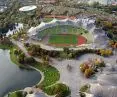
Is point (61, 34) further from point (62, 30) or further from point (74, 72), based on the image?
point (74, 72)

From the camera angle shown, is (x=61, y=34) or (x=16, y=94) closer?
(x=16, y=94)

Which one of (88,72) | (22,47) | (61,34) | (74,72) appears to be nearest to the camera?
(88,72)

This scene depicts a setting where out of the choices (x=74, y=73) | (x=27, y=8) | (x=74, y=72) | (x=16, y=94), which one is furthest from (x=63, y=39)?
(x=16, y=94)

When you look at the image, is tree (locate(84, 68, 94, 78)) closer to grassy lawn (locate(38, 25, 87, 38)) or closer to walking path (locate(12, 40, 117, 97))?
walking path (locate(12, 40, 117, 97))

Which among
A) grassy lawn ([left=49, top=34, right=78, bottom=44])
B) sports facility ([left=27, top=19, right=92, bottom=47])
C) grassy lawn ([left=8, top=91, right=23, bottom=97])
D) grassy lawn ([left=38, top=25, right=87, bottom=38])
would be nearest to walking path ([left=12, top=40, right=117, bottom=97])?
sports facility ([left=27, top=19, right=92, bottom=47])

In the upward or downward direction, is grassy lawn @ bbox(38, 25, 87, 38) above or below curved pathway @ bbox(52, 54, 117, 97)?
above

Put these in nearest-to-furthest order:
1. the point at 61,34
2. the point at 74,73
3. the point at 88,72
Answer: the point at 88,72, the point at 74,73, the point at 61,34

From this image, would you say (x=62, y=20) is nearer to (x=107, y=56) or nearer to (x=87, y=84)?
(x=107, y=56)

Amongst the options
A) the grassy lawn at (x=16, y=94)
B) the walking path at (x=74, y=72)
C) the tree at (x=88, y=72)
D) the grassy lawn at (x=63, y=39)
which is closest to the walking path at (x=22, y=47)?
the walking path at (x=74, y=72)

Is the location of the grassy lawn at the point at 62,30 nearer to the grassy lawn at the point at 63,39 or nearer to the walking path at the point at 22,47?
the grassy lawn at the point at 63,39
